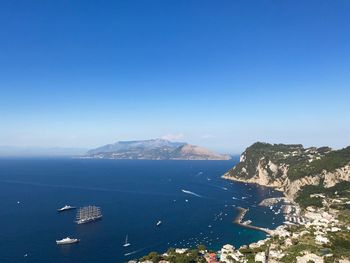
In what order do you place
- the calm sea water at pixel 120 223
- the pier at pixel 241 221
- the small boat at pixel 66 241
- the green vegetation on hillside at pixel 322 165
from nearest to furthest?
the calm sea water at pixel 120 223, the small boat at pixel 66 241, the pier at pixel 241 221, the green vegetation on hillside at pixel 322 165

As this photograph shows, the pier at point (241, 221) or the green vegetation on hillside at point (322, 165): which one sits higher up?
the green vegetation on hillside at point (322, 165)

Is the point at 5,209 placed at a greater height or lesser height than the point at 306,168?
lesser

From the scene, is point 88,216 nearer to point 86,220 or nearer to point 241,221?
point 86,220

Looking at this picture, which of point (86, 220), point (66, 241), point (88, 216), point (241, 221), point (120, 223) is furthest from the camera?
point (88, 216)

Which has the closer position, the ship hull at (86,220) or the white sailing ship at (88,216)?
the ship hull at (86,220)

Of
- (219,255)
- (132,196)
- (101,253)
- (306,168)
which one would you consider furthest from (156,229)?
(306,168)

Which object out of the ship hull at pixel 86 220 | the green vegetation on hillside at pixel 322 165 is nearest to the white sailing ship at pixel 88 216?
the ship hull at pixel 86 220

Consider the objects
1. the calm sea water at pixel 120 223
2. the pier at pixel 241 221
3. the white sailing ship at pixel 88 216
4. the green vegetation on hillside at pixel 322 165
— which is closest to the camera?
the calm sea water at pixel 120 223

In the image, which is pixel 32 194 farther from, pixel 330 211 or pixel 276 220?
pixel 330 211

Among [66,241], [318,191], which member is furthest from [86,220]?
[318,191]

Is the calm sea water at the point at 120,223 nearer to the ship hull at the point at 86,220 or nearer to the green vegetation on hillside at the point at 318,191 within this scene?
the ship hull at the point at 86,220

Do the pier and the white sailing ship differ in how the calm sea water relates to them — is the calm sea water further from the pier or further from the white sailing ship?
the white sailing ship
